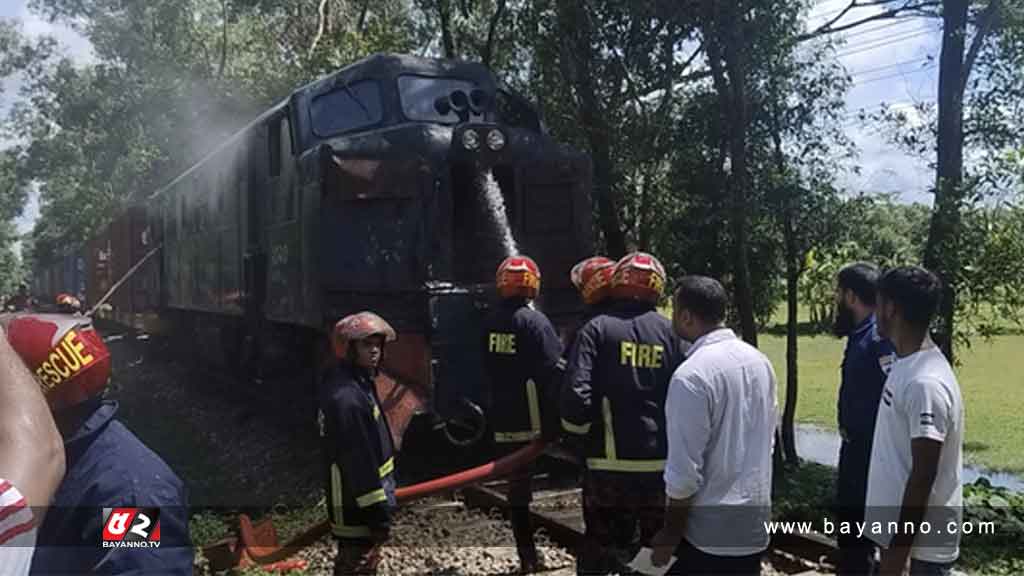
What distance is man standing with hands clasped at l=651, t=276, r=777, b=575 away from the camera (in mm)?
3383

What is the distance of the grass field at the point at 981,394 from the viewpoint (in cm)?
1198

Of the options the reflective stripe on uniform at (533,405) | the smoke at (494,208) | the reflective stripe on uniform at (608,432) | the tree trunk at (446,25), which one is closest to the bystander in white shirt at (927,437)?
the reflective stripe on uniform at (608,432)

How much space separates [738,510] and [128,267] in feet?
60.5

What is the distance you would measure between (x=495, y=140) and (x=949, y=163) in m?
3.95

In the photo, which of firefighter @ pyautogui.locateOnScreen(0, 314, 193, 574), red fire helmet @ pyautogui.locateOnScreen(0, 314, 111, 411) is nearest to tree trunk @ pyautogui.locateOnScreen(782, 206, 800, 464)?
firefighter @ pyautogui.locateOnScreen(0, 314, 193, 574)

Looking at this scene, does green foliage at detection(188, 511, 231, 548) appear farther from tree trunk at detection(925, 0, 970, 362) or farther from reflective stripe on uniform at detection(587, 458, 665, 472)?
tree trunk at detection(925, 0, 970, 362)

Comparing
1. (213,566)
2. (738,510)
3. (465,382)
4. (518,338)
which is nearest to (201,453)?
A: (465,382)

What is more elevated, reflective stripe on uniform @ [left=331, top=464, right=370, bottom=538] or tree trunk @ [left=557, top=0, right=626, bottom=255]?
tree trunk @ [left=557, top=0, right=626, bottom=255]

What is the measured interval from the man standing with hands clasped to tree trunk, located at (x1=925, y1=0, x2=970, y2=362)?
5.20 meters

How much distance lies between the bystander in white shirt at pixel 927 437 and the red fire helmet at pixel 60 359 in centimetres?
258

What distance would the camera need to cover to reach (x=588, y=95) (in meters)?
11.0

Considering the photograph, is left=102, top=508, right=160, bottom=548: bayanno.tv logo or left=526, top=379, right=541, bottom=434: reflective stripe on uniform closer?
left=102, top=508, right=160, bottom=548: bayanno.tv logo

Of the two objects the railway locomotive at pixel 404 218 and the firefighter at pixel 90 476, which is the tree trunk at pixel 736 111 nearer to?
the railway locomotive at pixel 404 218

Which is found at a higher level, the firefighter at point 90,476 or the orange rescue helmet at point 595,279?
the orange rescue helmet at point 595,279
